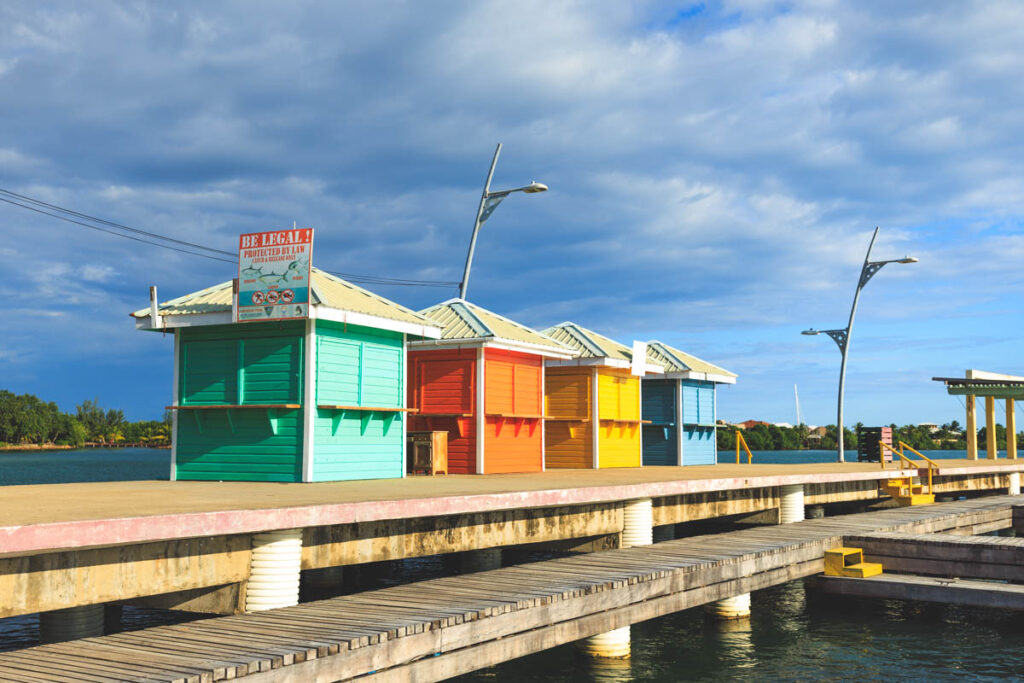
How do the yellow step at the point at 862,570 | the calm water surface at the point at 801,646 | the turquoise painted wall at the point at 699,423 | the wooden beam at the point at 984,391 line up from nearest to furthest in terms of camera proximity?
the calm water surface at the point at 801,646 < the yellow step at the point at 862,570 < the turquoise painted wall at the point at 699,423 < the wooden beam at the point at 984,391

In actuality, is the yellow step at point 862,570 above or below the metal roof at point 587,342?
below

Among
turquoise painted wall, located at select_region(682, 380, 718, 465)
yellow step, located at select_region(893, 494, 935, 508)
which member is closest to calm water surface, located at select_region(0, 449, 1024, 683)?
yellow step, located at select_region(893, 494, 935, 508)

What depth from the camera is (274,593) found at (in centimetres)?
999

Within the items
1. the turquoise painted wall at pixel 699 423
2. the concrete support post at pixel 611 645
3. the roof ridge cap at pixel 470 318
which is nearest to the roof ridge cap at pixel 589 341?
the roof ridge cap at pixel 470 318

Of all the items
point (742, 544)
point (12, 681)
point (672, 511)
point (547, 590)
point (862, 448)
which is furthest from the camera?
point (862, 448)

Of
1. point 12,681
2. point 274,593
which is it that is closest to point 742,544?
point 274,593

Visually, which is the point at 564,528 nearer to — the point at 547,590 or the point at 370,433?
the point at 547,590

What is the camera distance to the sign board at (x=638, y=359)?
89.4 ft

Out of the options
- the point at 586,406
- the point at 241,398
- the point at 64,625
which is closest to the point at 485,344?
the point at 586,406

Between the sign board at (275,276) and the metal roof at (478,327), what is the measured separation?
518cm

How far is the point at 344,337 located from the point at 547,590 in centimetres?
769

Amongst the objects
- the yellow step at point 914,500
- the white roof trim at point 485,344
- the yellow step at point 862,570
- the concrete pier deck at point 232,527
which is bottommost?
the yellow step at point 862,570

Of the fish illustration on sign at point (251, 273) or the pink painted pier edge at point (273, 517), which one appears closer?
the pink painted pier edge at point (273, 517)

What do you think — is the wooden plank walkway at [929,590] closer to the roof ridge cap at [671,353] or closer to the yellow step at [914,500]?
the yellow step at [914,500]
